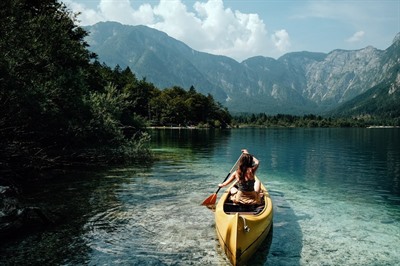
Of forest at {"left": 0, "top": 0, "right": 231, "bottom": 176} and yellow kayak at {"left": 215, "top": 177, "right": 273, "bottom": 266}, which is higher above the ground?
forest at {"left": 0, "top": 0, "right": 231, "bottom": 176}

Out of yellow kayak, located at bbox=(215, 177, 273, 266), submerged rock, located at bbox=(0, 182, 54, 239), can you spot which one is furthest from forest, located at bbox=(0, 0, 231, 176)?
yellow kayak, located at bbox=(215, 177, 273, 266)

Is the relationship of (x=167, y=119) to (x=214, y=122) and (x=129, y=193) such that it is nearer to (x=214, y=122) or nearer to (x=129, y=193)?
(x=214, y=122)

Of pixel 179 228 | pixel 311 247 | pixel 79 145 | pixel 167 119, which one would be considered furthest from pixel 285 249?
pixel 167 119

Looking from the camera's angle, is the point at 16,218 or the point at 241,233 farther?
the point at 16,218

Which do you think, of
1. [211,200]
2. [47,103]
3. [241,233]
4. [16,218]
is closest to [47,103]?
[47,103]

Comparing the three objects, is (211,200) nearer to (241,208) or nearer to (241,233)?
(241,208)

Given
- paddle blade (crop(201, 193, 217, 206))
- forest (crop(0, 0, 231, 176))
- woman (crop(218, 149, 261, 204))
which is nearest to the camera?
woman (crop(218, 149, 261, 204))

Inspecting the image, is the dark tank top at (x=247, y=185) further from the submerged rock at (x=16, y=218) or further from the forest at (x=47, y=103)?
the forest at (x=47, y=103)

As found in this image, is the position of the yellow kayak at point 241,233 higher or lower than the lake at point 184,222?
higher

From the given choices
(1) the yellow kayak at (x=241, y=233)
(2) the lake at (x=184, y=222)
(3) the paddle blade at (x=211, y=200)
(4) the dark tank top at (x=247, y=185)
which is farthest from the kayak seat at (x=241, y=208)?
(3) the paddle blade at (x=211, y=200)

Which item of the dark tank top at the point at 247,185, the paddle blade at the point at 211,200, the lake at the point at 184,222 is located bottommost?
the lake at the point at 184,222

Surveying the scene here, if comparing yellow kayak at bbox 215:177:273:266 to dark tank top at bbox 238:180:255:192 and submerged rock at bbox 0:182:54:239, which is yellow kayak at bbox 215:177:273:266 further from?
submerged rock at bbox 0:182:54:239

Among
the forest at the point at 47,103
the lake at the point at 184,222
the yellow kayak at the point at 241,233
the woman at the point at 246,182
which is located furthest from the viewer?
the forest at the point at 47,103

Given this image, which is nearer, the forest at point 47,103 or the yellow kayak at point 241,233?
the yellow kayak at point 241,233
